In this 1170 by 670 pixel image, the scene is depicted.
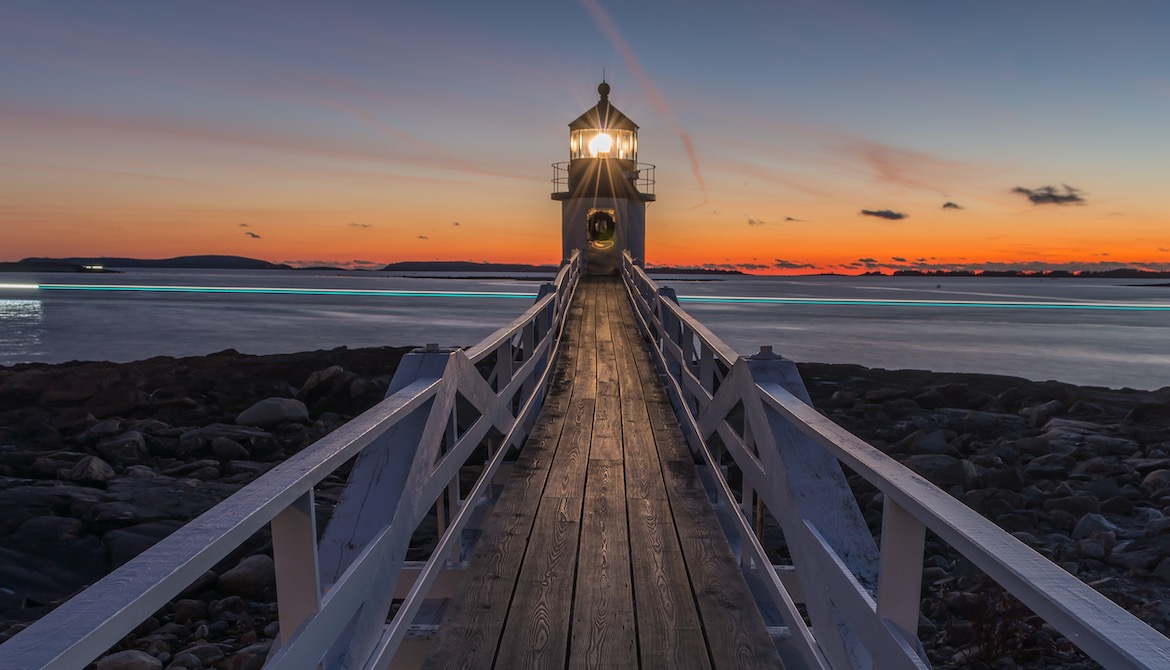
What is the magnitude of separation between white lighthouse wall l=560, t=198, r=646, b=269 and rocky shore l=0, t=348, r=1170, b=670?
9280mm

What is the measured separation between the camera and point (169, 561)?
130 cm

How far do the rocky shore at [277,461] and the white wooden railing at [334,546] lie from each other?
325 cm

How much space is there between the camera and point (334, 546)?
8.43ft

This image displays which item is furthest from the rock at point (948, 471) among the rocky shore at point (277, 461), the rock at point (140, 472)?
the rock at point (140, 472)

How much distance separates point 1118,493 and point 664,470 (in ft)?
23.9

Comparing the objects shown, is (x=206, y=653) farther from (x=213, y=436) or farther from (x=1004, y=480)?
(x=1004, y=480)

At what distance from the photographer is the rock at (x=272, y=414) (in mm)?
13344

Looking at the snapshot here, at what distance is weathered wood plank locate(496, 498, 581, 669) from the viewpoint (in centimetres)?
285

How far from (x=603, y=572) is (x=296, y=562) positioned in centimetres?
204

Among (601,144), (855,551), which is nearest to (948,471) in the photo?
(855,551)

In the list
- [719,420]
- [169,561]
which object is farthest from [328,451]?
[719,420]

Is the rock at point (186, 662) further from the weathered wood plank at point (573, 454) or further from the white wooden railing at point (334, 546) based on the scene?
the weathered wood plank at point (573, 454)

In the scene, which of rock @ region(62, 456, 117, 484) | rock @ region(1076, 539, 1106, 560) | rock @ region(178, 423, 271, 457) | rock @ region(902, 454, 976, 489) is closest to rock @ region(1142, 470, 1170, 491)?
rock @ region(902, 454, 976, 489)

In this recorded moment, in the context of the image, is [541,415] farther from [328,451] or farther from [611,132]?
[611,132]
